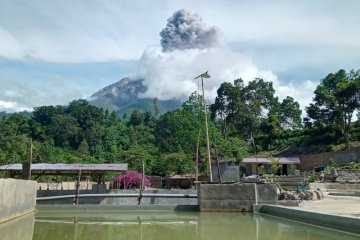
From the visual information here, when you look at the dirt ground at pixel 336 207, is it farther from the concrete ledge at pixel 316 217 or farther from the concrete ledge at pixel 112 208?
the concrete ledge at pixel 112 208

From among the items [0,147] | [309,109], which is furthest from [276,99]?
[0,147]

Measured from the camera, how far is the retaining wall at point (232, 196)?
10.7 meters

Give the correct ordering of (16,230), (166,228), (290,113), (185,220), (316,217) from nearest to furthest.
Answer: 1. (16,230)
2. (316,217)
3. (166,228)
4. (185,220)
5. (290,113)

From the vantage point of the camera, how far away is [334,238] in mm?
6535

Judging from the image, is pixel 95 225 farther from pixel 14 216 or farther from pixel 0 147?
pixel 0 147

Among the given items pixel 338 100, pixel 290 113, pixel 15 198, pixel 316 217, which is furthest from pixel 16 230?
pixel 290 113

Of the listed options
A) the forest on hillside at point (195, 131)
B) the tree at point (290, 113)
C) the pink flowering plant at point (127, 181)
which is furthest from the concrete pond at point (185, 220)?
the tree at point (290, 113)

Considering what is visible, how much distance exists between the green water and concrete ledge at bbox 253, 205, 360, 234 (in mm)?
156

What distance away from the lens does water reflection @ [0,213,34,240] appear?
6.97 metres

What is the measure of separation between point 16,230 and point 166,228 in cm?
294

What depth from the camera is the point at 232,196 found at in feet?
35.2

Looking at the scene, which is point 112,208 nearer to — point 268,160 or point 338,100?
point 268,160

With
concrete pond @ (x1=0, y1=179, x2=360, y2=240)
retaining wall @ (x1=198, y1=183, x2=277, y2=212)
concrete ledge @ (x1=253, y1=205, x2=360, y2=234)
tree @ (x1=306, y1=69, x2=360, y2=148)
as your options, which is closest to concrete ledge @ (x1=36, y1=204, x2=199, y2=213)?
concrete pond @ (x1=0, y1=179, x2=360, y2=240)

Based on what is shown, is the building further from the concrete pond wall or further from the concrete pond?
the concrete pond wall
